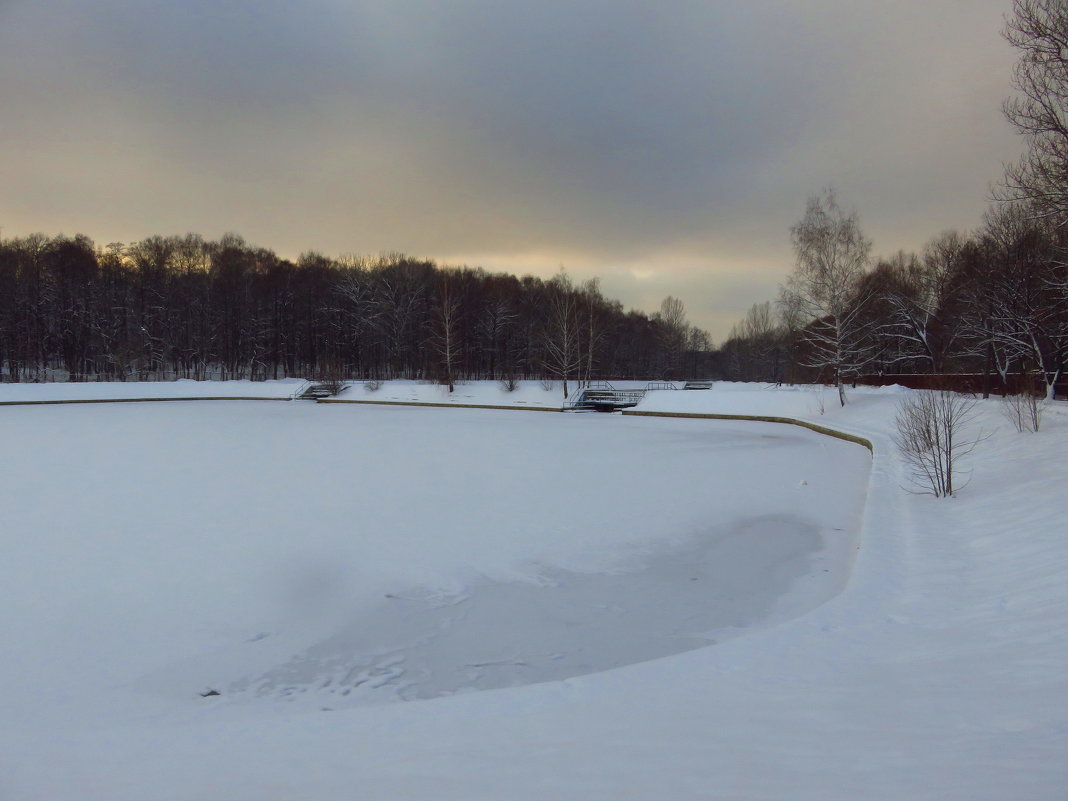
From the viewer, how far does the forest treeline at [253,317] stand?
53.9 meters

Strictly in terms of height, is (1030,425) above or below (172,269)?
below

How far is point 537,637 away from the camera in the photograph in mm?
5156

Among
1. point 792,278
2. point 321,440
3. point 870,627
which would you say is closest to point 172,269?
point 321,440

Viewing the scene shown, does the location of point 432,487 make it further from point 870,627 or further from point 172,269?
Answer: point 172,269

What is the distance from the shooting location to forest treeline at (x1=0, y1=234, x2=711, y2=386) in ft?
177

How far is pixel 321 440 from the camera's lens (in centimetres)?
1914

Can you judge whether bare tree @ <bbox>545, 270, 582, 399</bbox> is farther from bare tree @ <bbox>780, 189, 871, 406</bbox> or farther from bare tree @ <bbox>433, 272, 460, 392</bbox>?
bare tree @ <bbox>780, 189, 871, 406</bbox>

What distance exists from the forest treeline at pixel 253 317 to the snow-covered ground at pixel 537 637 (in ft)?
133

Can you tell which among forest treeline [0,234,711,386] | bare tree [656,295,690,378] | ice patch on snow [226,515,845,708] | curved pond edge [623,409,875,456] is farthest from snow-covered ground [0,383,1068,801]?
bare tree [656,295,690,378]

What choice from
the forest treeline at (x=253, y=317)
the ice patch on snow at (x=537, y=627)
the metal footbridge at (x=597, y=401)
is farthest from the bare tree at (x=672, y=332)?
the ice patch on snow at (x=537, y=627)

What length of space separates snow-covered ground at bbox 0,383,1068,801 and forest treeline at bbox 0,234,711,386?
40.6m

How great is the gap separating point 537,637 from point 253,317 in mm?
62376

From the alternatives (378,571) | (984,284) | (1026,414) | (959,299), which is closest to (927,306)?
(959,299)

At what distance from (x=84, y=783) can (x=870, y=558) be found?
710 centimetres
